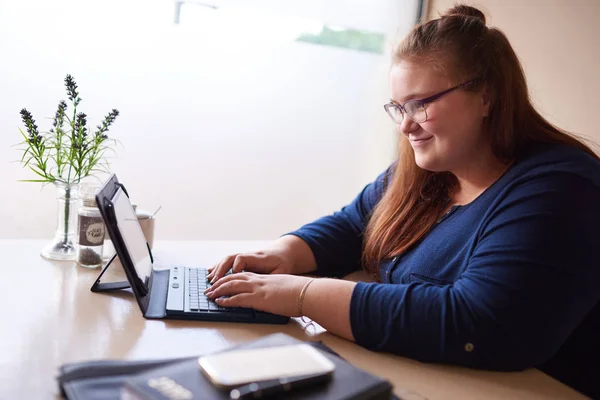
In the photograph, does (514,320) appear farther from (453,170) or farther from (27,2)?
(27,2)

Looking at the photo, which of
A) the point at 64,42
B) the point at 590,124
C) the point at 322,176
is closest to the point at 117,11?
the point at 64,42

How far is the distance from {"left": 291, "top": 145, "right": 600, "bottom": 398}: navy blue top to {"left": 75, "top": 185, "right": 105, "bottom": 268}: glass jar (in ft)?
2.18

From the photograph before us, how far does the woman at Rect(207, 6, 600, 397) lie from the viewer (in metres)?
1.04

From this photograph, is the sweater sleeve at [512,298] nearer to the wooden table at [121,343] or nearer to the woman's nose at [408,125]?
the wooden table at [121,343]

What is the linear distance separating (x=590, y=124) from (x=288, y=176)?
4.03ft

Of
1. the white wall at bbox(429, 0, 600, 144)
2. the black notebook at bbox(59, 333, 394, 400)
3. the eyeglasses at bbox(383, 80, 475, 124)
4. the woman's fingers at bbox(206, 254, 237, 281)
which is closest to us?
the black notebook at bbox(59, 333, 394, 400)

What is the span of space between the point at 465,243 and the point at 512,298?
0.81ft

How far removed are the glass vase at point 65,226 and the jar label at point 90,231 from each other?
91 mm

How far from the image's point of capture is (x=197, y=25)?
2434 millimetres

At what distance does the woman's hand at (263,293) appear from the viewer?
119 cm

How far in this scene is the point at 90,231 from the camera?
146 cm

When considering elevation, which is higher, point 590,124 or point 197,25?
point 197,25

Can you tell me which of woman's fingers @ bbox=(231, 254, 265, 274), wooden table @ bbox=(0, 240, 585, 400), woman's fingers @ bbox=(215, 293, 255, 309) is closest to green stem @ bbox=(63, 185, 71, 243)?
wooden table @ bbox=(0, 240, 585, 400)

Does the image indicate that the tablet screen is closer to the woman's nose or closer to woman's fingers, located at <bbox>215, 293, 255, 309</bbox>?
woman's fingers, located at <bbox>215, 293, 255, 309</bbox>
